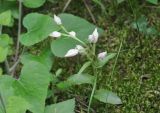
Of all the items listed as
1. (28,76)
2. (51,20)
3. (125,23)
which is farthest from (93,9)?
(28,76)

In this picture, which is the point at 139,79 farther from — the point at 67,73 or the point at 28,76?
the point at 28,76

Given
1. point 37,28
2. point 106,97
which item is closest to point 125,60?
point 106,97

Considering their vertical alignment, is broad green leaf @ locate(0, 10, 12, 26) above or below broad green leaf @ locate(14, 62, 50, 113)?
above

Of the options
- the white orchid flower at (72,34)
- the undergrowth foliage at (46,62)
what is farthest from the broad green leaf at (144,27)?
the white orchid flower at (72,34)

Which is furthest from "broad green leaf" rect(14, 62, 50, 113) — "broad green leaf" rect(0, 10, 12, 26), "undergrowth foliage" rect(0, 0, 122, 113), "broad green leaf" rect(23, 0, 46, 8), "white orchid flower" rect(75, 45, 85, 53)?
"broad green leaf" rect(23, 0, 46, 8)

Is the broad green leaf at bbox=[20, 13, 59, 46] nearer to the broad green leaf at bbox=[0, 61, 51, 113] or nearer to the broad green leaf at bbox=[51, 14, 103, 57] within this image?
the broad green leaf at bbox=[51, 14, 103, 57]

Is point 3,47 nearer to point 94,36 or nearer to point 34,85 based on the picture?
point 34,85

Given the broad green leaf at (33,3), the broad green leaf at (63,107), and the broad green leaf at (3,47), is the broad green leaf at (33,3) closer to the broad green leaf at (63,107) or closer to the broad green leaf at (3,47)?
the broad green leaf at (3,47)
